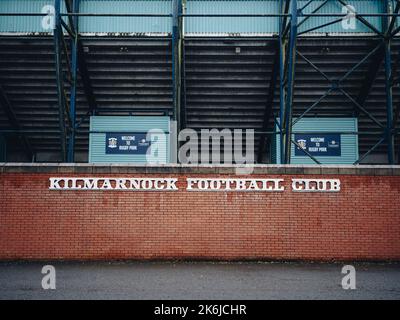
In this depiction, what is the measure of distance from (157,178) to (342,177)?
445cm

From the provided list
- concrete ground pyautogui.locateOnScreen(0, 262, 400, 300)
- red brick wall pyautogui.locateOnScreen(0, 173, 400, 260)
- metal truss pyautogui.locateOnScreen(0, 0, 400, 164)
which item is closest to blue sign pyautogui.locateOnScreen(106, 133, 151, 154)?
metal truss pyautogui.locateOnScreen(0, 0, 400, 164)

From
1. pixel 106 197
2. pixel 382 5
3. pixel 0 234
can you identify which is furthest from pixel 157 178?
pixel 382 5

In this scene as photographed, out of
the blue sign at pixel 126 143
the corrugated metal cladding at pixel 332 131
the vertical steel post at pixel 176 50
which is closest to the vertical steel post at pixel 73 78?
the blue sign at pixel 126 143

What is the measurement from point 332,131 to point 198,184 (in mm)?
7947

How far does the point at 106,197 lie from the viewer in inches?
408

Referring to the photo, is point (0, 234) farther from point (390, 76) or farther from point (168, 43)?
point (390, 76)

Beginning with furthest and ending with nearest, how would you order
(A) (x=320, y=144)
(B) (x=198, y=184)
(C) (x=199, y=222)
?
(A) (x=320, y=144) < (B) (x=198, y=184) < (C) (x=199, y=222)

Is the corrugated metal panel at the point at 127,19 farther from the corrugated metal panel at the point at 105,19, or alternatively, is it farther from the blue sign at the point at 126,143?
the blue sign at the point at 126,143

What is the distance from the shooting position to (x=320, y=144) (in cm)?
1630

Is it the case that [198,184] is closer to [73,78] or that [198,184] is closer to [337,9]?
[73,78]

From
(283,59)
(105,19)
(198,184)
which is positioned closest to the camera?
(198,184)

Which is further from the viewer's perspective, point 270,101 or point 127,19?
point 270,101

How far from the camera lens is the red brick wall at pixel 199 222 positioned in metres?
10.2

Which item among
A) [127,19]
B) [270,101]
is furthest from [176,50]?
[270,101]
